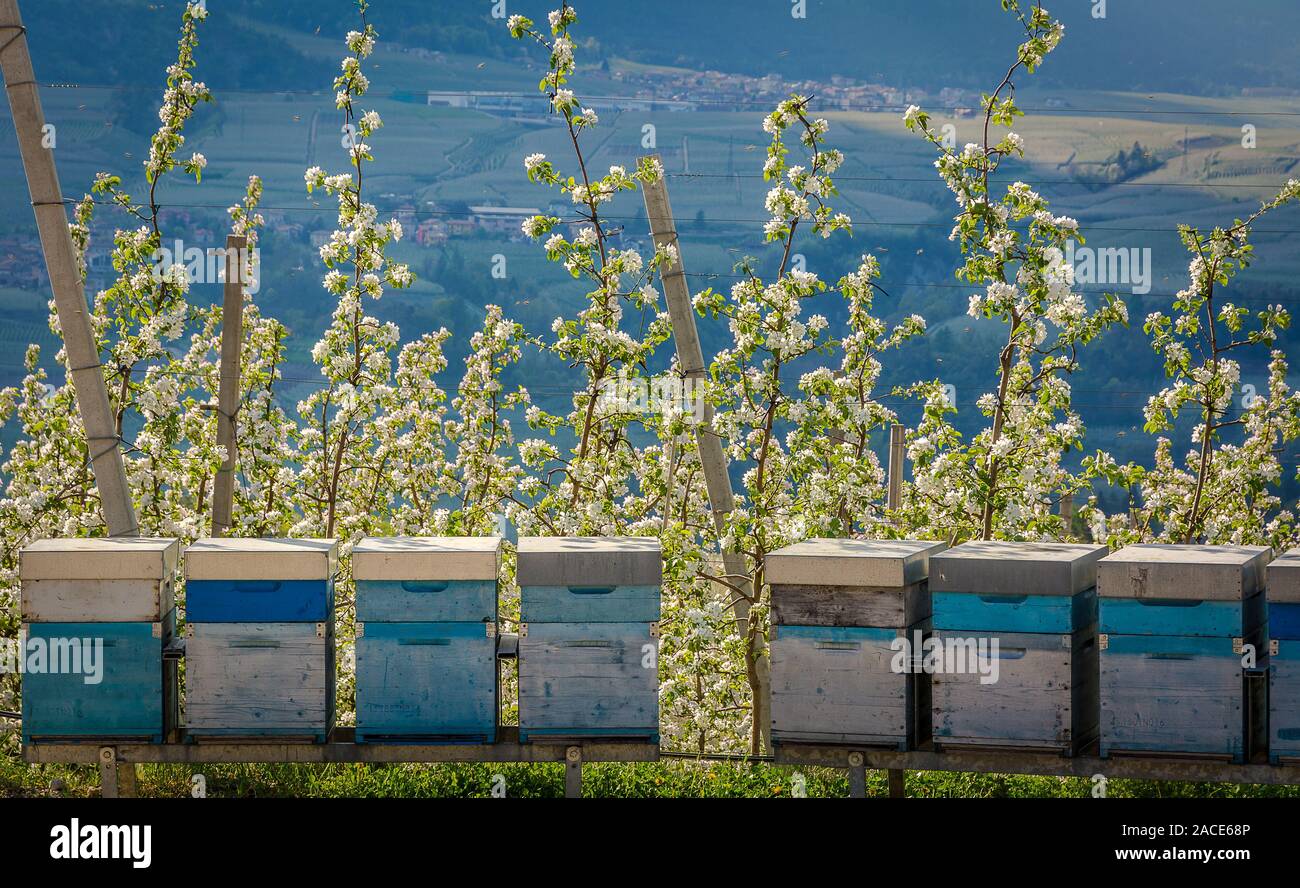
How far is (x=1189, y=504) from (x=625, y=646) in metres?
5.14

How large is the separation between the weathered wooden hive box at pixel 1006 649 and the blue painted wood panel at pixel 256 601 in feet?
8.39

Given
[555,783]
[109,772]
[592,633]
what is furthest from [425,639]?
[555,783]

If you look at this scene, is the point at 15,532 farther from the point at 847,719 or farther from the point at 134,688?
the point at 847,719

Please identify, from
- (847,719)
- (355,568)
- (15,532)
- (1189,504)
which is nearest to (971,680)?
(847,719)

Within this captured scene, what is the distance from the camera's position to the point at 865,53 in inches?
2680

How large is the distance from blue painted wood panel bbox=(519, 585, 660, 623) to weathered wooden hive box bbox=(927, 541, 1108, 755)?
3.88ft

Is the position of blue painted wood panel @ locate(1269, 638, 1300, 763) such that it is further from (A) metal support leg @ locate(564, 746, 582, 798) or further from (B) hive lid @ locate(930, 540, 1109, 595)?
(A) metal support leg @ locate(564, 746, 582, 798)

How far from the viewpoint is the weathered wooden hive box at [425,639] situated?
5.00 meters

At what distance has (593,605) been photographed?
16.5 ft

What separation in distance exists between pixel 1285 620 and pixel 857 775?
5.90ft

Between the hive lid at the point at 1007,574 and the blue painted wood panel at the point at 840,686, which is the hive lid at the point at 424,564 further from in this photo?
the hive lid at the point at 1007,574

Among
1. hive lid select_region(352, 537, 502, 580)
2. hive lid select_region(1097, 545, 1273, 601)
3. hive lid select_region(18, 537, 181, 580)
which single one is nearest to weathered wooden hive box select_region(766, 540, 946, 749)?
hive lid select_region(1097, 545, 1273, 601)

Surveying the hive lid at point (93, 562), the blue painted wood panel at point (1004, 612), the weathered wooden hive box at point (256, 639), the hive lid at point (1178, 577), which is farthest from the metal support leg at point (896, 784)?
the hive lid at point (93, 562)

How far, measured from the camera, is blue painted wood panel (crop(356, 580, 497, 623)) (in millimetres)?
5012
